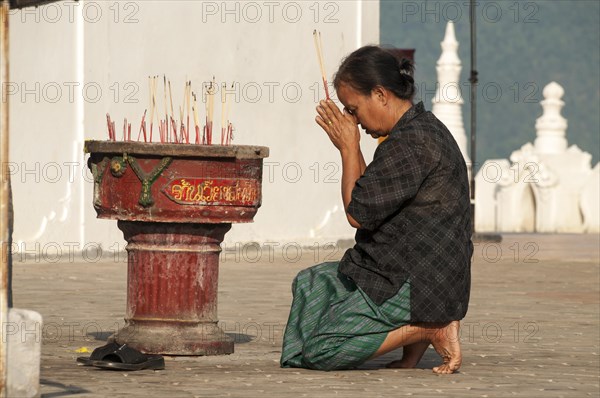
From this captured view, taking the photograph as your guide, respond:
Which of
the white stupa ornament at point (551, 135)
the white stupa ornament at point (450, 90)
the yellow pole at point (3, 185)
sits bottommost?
the yellow pole at point (3, 185)

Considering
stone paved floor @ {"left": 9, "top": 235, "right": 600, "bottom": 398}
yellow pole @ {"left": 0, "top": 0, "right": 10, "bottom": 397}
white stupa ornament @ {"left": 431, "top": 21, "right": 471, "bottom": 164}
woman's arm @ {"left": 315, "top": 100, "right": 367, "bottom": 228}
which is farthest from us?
white stupa ornament @ {"left": 431, "top": 21, "right": 471, "bottom": 164}

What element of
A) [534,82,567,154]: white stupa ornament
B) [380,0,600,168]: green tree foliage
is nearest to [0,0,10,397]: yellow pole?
[534,82,567,154]: white stupa ornament

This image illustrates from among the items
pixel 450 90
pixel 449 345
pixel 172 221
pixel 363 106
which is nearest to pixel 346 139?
pixel 363 106

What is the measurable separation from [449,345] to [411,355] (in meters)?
0.32

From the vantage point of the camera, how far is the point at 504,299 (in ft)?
43.5

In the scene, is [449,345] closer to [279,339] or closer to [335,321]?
[335,321]

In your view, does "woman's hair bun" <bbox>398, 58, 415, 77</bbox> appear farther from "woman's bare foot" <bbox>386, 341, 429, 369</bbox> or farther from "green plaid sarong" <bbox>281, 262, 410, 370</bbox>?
"woman's bare foot" <bbox>386, 341, 429, 369</bbox>

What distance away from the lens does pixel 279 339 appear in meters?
9.38

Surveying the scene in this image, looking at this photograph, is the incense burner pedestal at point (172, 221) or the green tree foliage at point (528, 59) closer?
the incense burner pedestal at point (172, 221)

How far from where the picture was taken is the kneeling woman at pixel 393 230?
→ 7.37 m

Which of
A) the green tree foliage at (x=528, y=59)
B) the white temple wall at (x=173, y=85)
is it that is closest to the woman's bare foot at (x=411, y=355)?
the white temple wall at (x=173, y=85)

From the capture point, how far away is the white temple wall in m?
17.4

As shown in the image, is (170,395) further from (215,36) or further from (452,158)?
(215,36)

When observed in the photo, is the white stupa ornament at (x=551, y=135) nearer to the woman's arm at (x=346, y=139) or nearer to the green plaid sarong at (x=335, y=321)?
the green plaid sarong at (x=335, y=321)
